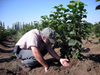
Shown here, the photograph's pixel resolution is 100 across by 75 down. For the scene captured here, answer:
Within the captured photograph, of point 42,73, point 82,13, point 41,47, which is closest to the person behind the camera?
point 42,73

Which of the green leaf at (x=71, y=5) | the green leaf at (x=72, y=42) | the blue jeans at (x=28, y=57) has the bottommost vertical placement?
the blue jeans at (x=28, y=57)

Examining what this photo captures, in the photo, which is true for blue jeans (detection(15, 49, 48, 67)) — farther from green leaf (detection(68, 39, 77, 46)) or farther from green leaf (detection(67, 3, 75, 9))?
green leaf (detection(67, 3, 75, 9))

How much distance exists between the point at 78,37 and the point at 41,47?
3.38 ft

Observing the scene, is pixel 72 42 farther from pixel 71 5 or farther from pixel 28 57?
pixel 28 57

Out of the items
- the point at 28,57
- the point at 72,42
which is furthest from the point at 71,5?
the point at 28,57

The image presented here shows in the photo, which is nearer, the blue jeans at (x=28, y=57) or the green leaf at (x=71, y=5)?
the green leaf at (x=71, y=5)

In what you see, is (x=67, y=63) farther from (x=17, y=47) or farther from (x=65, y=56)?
(x=17, y=47)

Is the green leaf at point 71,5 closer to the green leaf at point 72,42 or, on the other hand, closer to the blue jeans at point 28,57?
the green leaf at point 72,42

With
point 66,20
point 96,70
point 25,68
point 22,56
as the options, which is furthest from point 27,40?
point 96,70

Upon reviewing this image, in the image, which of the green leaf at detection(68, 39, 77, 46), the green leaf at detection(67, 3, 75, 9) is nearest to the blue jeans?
the green leaf at detection(68, 39, 77, 46)

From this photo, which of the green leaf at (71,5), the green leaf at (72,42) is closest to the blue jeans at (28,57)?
the green leaf at (72,42)

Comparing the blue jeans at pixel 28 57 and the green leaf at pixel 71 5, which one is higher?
the green leaf at pixel 71 5

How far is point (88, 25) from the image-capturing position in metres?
2.42

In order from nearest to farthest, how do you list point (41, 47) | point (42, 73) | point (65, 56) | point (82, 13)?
point (42, 73) → point (82, 13) → point (41, 47) → point (65, 56)
